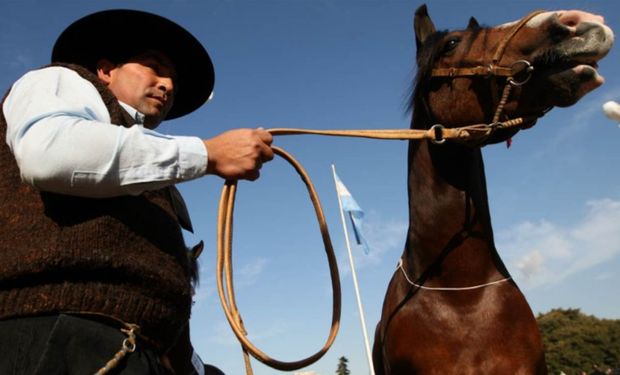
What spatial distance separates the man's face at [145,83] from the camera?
227cm

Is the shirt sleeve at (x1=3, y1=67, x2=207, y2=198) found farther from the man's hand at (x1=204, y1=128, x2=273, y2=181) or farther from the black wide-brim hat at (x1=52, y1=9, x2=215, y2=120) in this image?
the black wide-brim hat at (x1=52, y1=9, x2=215, y2=120)

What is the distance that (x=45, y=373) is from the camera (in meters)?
1.52

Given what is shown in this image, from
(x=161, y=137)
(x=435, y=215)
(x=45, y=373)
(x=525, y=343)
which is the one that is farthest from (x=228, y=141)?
(x=525, y=343)

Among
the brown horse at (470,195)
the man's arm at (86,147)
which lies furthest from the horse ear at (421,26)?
the man's arm at (86,147)

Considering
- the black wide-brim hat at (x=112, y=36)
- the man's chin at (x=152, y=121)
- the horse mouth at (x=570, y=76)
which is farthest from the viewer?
the horse mouth at (x=570, y=76)

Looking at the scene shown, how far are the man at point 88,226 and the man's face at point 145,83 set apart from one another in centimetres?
32

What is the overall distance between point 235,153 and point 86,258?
0.60 meters

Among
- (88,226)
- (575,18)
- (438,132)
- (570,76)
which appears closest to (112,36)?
(88,226)

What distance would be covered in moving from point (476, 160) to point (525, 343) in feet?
4.44

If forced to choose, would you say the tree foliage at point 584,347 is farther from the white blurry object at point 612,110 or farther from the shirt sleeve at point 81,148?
the shirt sleeve at point 81,148

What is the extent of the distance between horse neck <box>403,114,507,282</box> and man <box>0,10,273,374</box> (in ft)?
7.19

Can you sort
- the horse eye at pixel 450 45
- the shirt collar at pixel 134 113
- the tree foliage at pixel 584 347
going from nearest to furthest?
the shirt collar at pixel 134 113 → the horse eye at pixel 450 45 → the tree foliage at pixel 584 347

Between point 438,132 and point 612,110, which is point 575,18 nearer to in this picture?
point 612,110

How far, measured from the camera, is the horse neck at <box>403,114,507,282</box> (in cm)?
373
